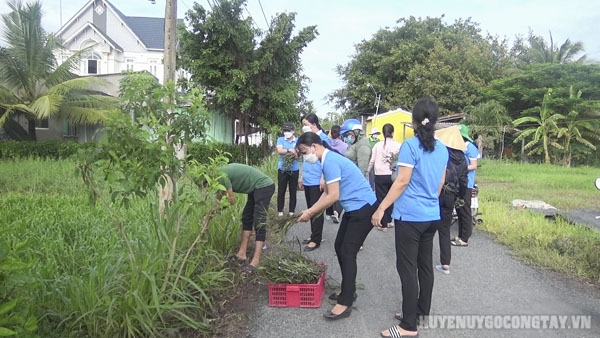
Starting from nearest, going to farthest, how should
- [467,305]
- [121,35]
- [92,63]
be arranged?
1. [467,305]
2. [92,63]
3. [121,35]

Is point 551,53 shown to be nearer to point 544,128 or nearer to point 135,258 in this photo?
point 544,128

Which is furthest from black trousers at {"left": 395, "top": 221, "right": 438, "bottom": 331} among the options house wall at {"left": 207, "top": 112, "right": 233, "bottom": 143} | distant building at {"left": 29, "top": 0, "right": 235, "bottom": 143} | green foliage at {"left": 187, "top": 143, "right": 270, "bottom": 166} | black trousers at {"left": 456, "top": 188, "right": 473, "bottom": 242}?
distant building at {"left": 29, "top": 0, "right": 235, "bottom": 143}

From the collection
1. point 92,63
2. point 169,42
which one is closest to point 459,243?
point 169,42

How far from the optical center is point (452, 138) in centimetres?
593

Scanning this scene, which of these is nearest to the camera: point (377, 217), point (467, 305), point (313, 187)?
point (377, 217)

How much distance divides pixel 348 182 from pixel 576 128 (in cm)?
2525

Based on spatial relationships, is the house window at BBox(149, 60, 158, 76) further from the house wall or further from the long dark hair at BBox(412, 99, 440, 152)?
the long dark hair at BBox(412, 99, 440, 152)

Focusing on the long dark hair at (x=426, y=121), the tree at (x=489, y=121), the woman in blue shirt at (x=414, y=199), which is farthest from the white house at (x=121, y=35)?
the woman in blue shirt at (x=414, y=199)

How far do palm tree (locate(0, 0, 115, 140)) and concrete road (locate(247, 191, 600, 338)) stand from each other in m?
14.6

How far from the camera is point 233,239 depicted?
580 centimetres

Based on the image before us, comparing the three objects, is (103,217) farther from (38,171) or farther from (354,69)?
(354,69)

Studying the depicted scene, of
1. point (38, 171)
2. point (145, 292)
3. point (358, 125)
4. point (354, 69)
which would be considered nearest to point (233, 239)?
point (145, 292)

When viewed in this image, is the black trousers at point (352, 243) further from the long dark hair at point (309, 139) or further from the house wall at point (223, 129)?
the house wall at point (223, 129)

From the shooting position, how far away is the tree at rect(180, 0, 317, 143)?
50.7ft
